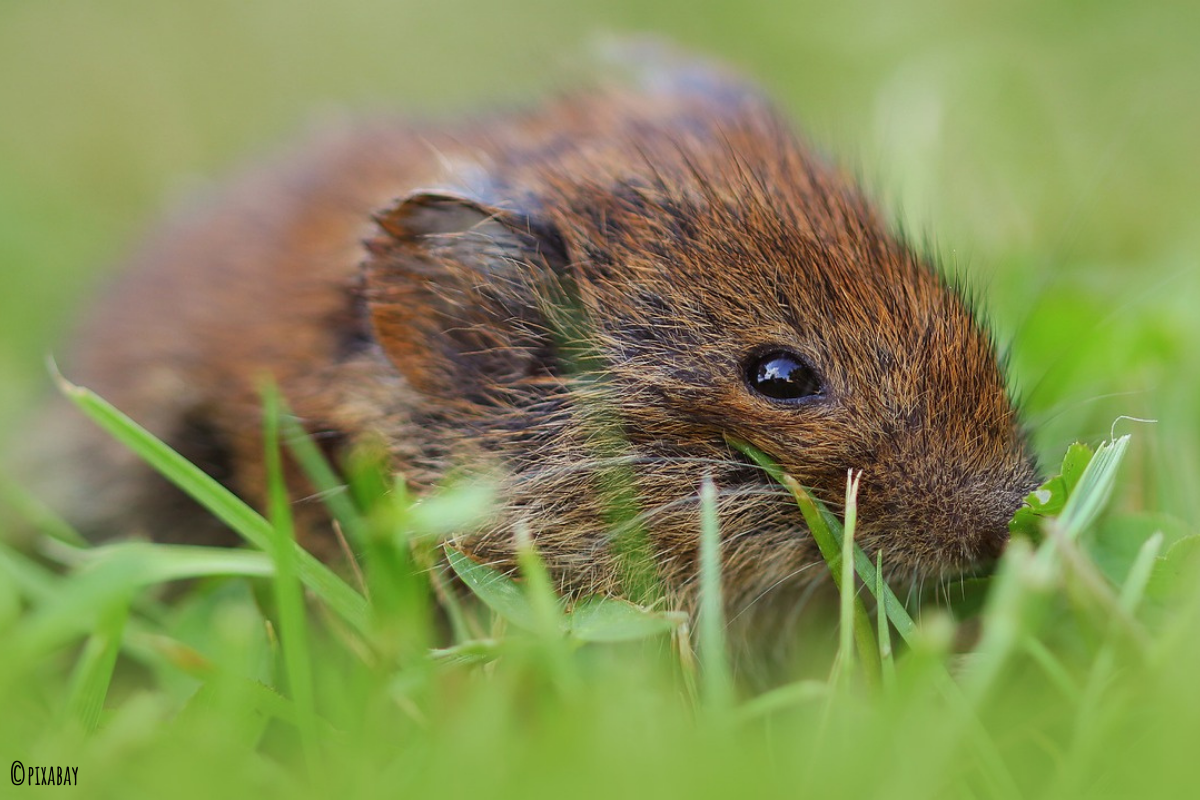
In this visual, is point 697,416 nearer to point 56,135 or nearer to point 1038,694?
point 1038,694

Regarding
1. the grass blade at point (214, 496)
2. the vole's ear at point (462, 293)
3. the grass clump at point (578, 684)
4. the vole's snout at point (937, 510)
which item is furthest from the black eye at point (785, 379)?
the grass blade at point (214, 496)

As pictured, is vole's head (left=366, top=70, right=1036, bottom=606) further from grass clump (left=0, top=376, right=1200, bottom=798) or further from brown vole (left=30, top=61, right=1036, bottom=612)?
grass clump (left=0, top=376, right=1200, bottom=798)

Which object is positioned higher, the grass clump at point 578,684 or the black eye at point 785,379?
the black eye at point 785,379

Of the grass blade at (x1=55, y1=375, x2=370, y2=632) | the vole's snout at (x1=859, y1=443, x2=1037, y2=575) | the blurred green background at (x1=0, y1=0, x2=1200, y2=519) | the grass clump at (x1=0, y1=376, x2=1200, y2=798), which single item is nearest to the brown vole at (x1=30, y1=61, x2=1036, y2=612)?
the vole's snout at (x1=859, y1=443, x2=1037, y2=575)

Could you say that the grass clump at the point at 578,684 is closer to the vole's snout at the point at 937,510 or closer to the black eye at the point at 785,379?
the vole's snout at the point at 937,510

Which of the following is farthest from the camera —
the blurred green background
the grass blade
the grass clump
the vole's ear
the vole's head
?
Result: the blurred green background

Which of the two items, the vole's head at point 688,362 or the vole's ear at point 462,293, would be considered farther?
the vole's ear at point 462,293

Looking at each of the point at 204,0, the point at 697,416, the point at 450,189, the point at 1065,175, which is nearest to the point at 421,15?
the point at 204,0

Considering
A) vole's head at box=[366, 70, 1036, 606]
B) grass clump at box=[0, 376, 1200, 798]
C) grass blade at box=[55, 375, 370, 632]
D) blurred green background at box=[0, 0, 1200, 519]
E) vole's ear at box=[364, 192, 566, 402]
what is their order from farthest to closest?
blurred green background at box=[0, 0, 1200, 519] → vole's ear at box=[364, 192, 566, 402] → vole's head at box=[366, 70, 1036, 606] → grass blade at box=[55, 375, 370, 632] → grass clump at box=[0, 376, 1200, 798]
